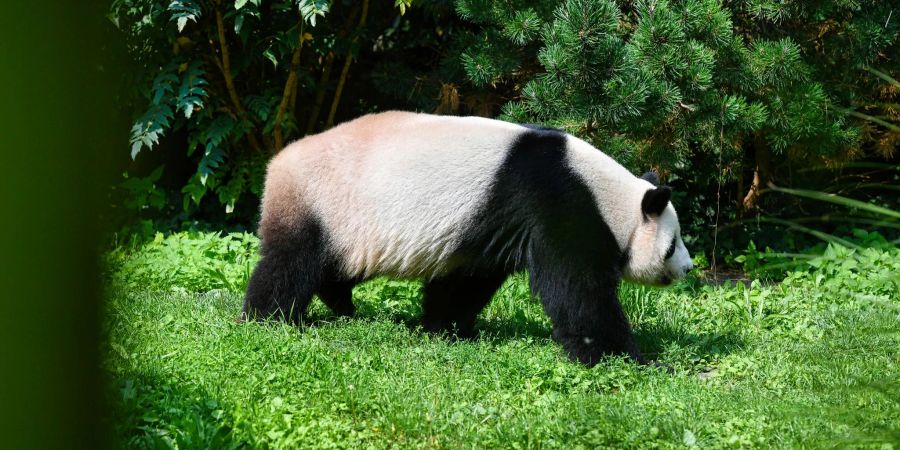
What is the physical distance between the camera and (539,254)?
17.6ft

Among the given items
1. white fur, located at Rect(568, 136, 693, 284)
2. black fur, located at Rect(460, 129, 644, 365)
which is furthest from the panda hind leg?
white fur, located at Rect(568, 136, 693, 284)

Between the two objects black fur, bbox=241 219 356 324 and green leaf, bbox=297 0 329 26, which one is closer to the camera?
black fur, bbox=241 219 356 324

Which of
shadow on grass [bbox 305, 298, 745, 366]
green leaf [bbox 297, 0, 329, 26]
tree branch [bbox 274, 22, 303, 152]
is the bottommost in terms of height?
shadow on grass [bbox 305, 298, 745, 366]

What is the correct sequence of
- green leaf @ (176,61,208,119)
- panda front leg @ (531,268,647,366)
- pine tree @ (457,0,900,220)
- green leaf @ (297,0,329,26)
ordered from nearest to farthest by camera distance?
panda front leg @ (531,268,647,366)
pine tree @ (457,0,900,220)
green leaf @ (297,0,329,26)
green leaf @ (176,61,208,119)

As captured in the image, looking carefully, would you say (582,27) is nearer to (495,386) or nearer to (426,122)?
(426,122)

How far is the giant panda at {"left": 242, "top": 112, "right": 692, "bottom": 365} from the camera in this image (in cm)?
532

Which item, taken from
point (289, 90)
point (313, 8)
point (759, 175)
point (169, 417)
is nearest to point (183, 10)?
point (313, 8)

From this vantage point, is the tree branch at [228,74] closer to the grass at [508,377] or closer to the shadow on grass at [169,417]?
the grass at [508,377]

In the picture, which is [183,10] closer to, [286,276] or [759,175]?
[286,276]

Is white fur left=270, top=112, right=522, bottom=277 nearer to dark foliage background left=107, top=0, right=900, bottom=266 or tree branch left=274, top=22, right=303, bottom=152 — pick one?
dark foliage background left=107, top=0, right=900, bottom=266

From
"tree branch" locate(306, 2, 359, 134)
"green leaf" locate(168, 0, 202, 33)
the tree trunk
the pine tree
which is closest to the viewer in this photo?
the pine tree

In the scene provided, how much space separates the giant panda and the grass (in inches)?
13.1

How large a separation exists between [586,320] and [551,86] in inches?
101

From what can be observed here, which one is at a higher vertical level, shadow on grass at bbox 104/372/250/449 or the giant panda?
the giant panda
